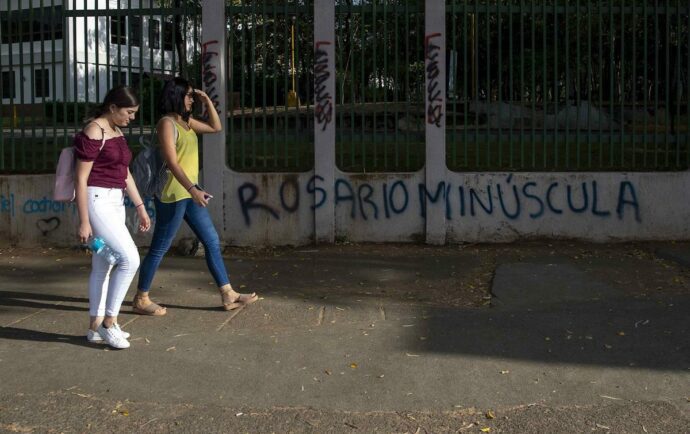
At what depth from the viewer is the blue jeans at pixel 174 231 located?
5809mm

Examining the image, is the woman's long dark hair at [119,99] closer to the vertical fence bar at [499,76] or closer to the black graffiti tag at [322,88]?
the black graffiti tag at [322,88]

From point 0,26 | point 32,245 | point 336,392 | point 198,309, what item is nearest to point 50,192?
point 32,245

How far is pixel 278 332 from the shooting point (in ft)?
18.2

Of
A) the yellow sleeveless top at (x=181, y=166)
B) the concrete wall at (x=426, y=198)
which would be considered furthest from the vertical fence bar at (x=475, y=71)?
the yellow sleeveless top at (x=181, y=166)

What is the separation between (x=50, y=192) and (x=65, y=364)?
4.24 meters

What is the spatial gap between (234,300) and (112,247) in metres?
1.30

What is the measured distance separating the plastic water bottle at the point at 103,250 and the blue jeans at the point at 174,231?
768 millimetres

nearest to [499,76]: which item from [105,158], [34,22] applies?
[105,158]

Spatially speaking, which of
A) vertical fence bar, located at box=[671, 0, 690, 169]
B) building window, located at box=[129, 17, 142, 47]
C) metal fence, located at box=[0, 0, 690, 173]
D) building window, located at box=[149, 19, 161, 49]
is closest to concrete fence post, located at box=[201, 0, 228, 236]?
metal fence, located at box=[0, 0, 690, 173]

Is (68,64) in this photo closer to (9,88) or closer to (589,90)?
(9,88)

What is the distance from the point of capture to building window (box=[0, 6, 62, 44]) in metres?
8.70

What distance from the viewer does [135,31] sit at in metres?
8.90

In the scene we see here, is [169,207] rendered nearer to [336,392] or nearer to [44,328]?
[44,328]

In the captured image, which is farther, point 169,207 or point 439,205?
point 439,205
